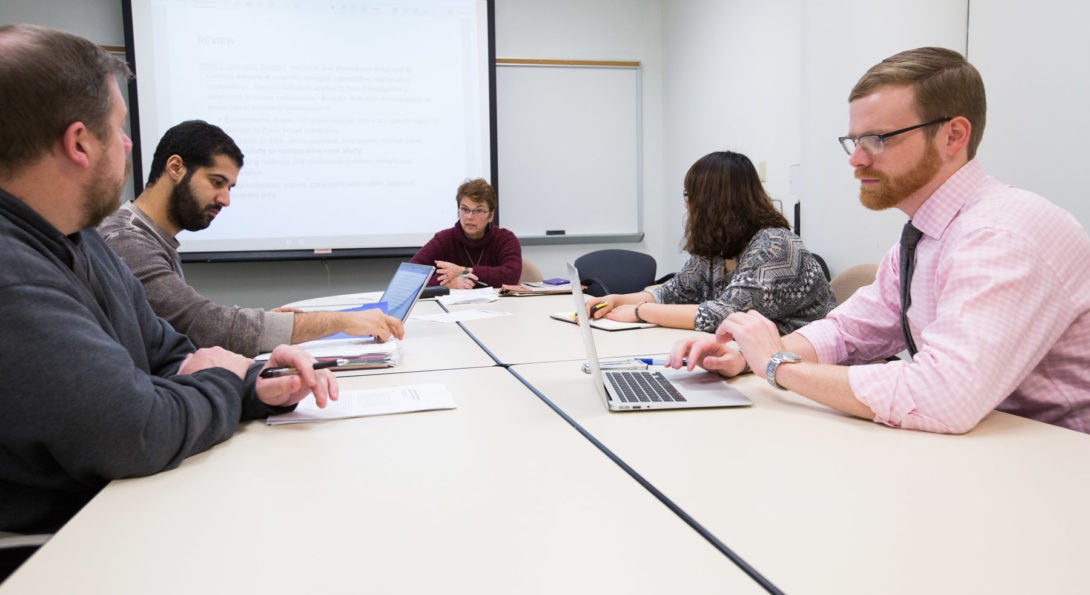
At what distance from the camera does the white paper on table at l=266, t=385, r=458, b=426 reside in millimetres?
1247

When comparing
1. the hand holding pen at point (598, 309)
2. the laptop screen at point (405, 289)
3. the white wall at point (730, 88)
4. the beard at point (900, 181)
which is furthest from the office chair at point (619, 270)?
the beard at point (900, 181)

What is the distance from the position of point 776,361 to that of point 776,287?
0.88m

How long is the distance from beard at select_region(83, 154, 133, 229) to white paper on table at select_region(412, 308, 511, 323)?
141 centimetres

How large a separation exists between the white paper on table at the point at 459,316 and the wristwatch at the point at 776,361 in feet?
4.39

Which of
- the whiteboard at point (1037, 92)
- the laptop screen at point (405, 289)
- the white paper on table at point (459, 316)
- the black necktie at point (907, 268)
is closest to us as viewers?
the black necktie at point (907, 268)

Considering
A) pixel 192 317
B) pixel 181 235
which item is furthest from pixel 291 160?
pixel 192 317

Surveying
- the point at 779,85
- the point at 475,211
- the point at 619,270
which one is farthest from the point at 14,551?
the point at 779,85

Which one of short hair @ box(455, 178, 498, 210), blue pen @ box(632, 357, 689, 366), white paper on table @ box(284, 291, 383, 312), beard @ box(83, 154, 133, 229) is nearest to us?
beard @ box(83, 154, 133, 229)

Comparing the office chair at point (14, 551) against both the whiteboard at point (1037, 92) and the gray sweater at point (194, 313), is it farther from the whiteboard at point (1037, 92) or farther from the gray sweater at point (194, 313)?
the whiteboard at point (1037, 92)

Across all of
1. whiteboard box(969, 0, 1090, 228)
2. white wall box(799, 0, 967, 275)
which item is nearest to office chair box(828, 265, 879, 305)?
white wall box(799, 0, 967, 275)

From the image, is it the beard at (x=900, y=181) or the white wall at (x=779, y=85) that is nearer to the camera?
the beard at (x=900, y=181)

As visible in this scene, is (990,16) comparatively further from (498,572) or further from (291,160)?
(291,160)

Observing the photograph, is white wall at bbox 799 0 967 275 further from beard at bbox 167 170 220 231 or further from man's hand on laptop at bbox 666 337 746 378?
beard at bbox 167 170 220 231

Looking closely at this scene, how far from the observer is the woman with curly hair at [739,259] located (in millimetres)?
2105
